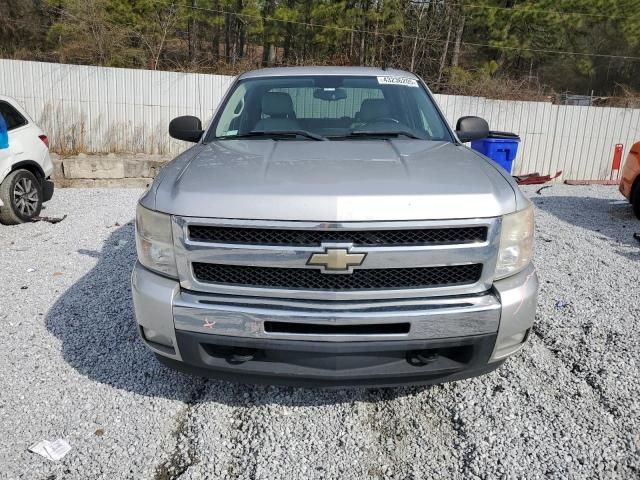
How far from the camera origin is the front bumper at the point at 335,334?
2188 mm

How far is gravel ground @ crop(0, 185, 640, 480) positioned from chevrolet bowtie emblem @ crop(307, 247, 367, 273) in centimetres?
97

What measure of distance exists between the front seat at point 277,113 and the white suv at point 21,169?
4289 millimetres

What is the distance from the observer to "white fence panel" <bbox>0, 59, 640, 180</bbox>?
40.1ft

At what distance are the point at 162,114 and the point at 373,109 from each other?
1019cm

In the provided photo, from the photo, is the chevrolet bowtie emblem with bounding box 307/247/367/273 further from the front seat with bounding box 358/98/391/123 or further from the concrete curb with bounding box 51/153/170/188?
the concrete curb with bounding box 51/153/170/188

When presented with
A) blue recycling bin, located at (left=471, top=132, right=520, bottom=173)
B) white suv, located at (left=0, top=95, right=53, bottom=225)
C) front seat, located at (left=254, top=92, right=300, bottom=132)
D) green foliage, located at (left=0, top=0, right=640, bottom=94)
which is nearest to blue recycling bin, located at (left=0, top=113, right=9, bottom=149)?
white suv, located at (left=0, top=95, right=53, bottom=225)

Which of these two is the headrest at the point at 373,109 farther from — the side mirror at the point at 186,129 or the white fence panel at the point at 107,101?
the white fence panel at the point at 107,101

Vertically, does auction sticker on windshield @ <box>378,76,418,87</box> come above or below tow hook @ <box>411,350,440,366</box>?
above

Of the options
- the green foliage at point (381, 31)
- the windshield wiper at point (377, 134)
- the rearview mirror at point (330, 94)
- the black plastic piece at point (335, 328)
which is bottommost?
the black plastic piece at point (335, 328)

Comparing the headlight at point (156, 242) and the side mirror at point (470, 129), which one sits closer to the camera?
the headlight at point (156, 242)

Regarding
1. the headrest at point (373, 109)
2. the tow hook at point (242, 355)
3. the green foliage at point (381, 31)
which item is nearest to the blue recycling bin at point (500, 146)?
the headrest at point (373, 109)

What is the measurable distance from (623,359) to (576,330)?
44 cm

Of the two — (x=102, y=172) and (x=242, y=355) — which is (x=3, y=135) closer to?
(x=102, y=172)

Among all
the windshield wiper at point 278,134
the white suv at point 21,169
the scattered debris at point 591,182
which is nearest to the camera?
the windshield wiper at point 278,134
